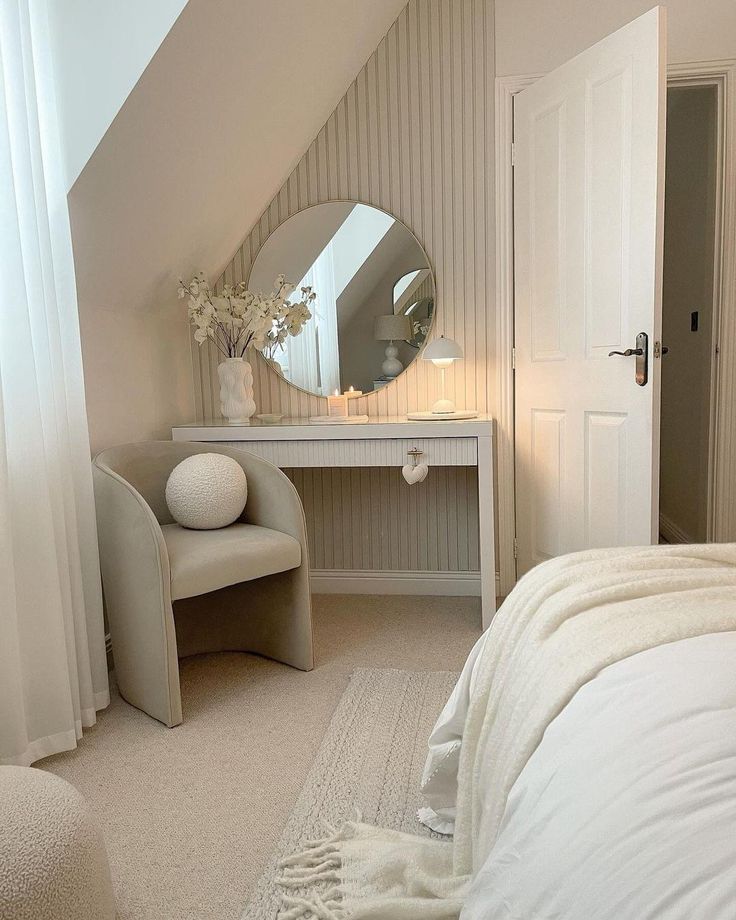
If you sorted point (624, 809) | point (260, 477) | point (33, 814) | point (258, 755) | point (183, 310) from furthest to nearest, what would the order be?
point (183, 310), point (260, 477), point (258, 755), point (33, 814), point (624, 809)

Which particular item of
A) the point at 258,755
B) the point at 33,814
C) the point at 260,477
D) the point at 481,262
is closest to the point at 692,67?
the point at 481,262

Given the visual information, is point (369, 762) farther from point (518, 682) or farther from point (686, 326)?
point (686, 326)

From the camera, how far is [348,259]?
10.6ft

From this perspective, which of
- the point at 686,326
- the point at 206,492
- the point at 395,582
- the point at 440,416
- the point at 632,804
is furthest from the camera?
the point at 686,326

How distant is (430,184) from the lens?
3.16 m

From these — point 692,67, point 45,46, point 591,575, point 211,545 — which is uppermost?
point 692,67

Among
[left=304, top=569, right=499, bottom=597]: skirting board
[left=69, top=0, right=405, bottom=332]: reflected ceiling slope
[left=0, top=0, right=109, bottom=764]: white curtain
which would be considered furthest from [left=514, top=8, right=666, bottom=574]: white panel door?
[left=0, top=0, right=109, bottom=764]: white curtain

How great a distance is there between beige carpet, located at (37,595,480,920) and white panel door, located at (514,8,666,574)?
663mm

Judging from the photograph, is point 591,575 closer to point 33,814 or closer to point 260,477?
point 33,814

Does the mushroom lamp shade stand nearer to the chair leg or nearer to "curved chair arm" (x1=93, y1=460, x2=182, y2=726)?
the chair leg

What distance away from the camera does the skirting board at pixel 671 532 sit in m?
4.16

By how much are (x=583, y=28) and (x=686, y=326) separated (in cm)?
167

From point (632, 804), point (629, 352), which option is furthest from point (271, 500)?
point (632, 804)

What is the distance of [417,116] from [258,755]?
8.03ft
